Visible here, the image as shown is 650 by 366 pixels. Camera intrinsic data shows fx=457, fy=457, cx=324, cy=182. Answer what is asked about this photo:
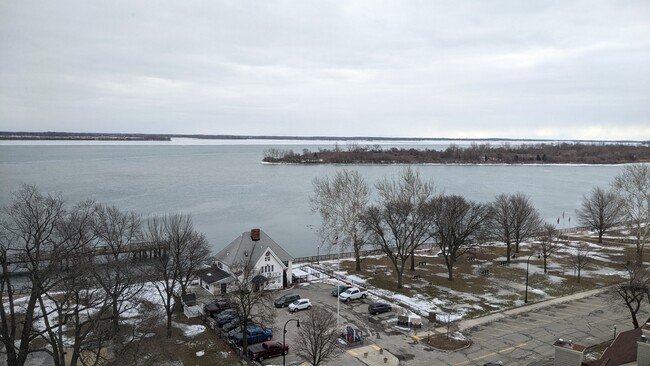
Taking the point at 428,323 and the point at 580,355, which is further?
the point at 428,323

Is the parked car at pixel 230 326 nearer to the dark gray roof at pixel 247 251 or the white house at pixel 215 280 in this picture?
the white house at pixel 215 280

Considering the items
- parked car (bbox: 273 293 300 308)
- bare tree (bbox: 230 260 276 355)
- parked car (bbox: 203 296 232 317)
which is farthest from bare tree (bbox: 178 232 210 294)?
parked car (bbox: 273 293 300 308)

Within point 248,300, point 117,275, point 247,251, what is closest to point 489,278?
point 247,251

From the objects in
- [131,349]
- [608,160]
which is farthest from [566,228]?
[608,160]

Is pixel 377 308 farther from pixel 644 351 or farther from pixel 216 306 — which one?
pixel 644 351

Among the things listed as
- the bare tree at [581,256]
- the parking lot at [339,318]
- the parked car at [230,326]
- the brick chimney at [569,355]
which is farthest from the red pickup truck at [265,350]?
the bare tree at [581,256]

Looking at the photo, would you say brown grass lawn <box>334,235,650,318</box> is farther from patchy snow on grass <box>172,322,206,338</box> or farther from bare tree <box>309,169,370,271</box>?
patchy snow on grass <box>172,322,206,338</box>

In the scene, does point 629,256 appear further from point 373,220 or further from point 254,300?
point 254,300
